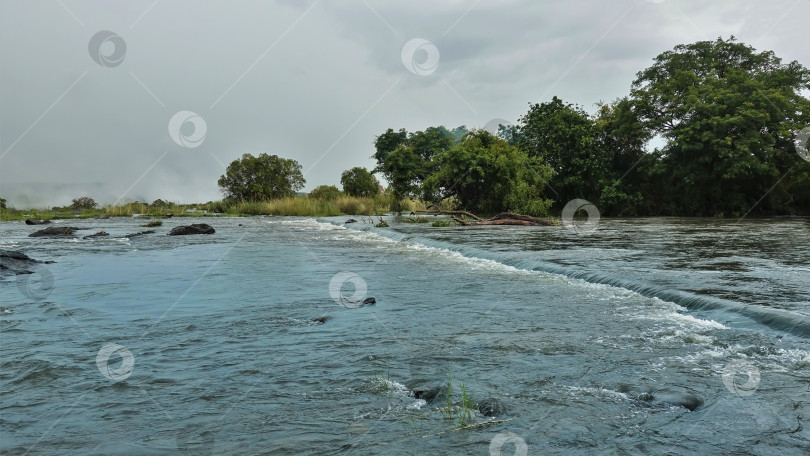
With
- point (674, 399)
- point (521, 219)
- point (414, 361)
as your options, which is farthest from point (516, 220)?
point (674, 399)

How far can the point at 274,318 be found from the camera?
6.32 metres

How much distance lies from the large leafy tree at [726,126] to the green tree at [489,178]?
709 cm

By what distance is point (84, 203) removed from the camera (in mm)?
47250

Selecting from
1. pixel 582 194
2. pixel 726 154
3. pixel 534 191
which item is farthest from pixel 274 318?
pixel 582 194

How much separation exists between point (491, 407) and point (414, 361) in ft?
3.90

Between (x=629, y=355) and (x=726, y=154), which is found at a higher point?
(x=726, y=154)

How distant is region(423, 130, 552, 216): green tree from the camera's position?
28.5m

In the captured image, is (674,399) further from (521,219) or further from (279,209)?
(279,209)

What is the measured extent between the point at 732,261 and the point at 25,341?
1041 cm

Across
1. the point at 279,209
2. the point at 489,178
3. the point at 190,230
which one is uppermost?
the point at 489,178

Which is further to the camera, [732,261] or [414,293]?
[732,261]

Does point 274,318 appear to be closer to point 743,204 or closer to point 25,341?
point 25,341

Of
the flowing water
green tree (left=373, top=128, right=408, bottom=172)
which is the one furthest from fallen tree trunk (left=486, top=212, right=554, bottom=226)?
green tree (left=373, top=128, right=408, bottom=172)

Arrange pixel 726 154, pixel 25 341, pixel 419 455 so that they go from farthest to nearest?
1. pixel 726 154
2. pixel 25 341
3. pixel 419 455
